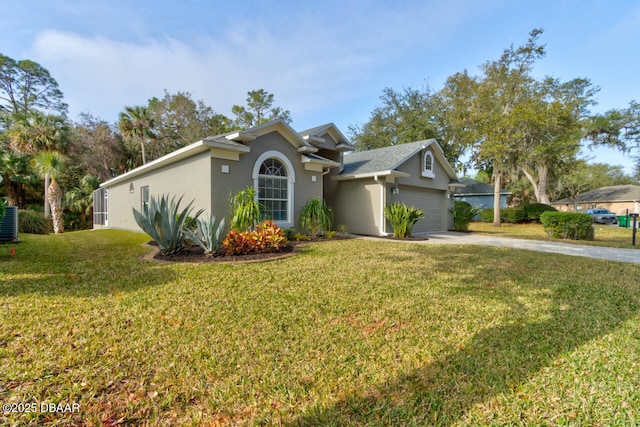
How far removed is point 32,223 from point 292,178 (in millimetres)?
17263

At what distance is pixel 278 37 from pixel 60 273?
11.2 m

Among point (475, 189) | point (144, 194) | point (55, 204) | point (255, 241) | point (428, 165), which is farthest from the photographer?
point (475, 189)

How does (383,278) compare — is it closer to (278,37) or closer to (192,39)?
(278,37)

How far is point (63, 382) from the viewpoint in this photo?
2.04 m

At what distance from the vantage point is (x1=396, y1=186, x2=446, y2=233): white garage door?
43.0 ft

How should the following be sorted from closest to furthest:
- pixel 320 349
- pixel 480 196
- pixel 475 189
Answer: pixel 320 349, pixel 480 196, pixel 475 189

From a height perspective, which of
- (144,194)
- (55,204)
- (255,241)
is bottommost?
(255,241)

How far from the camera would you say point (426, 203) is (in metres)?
14.2

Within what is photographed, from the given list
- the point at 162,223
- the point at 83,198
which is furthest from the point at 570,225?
the point at 83,198

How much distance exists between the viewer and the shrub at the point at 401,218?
34.7 ft

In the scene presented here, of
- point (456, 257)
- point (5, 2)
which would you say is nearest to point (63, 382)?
point (456, 257)

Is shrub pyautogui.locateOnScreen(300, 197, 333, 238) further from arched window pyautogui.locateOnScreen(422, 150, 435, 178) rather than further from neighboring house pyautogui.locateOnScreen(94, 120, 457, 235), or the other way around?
arched window pyautogui.locateOnScreen(422, 150, 435, 178)

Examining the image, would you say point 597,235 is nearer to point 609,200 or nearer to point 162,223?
point 162,223

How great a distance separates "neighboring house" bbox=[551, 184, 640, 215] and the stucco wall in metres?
41.3
